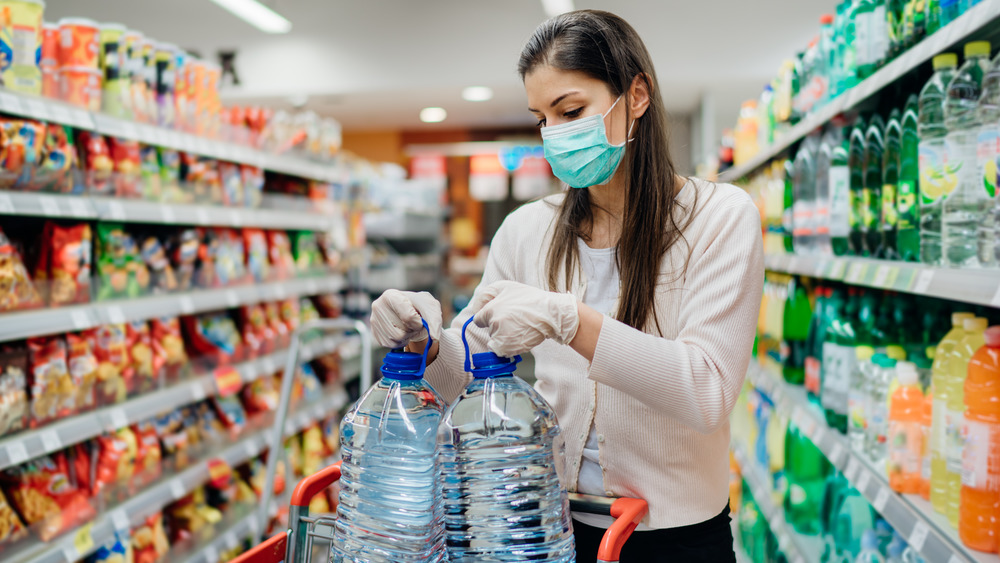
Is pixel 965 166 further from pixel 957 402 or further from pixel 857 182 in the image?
pixel 857 182

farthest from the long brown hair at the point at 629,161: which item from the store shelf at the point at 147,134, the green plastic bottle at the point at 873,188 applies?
the store shelf at the point at 147,134

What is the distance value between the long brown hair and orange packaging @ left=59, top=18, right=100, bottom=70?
6.29ft

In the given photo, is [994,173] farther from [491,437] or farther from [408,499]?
[408,499]

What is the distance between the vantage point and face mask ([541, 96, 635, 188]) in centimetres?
134

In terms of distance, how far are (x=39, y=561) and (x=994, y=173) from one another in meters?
2.58

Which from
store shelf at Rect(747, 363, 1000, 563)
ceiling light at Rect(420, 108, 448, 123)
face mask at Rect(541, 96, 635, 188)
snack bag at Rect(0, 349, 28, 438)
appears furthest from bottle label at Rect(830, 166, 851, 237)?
ceiling light at Rect(420, 108, 448, 123)

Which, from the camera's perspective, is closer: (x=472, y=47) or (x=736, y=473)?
(x=736, y=473)

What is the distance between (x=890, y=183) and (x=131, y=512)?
265 cm

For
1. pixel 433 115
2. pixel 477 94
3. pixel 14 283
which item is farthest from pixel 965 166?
pixel 433 115

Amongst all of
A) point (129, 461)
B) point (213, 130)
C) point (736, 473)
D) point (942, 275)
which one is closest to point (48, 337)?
point (129, 461)

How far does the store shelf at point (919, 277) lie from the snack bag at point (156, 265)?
2454 millimetres

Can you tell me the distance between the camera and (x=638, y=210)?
1349mm

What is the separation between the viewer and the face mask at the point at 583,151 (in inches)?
52.6

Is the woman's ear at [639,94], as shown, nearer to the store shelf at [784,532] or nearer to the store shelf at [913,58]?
the store shelf at [913,58]
